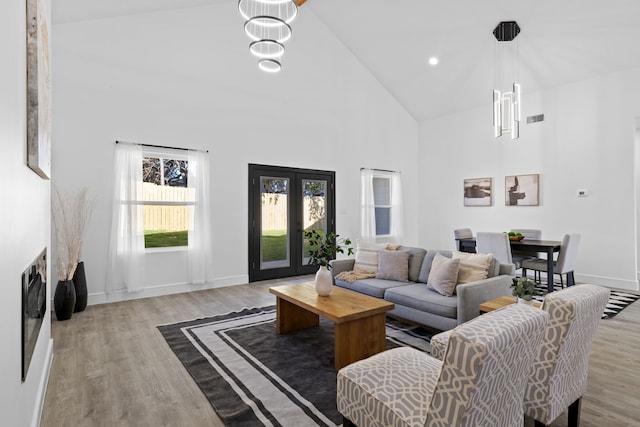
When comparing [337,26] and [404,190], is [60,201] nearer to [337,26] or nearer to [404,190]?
[337,26]

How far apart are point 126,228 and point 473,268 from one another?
4514mm

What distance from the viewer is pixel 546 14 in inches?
195

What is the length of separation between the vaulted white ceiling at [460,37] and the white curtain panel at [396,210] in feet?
6.31

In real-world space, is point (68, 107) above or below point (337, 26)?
below

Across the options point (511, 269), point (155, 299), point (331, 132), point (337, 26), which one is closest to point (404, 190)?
point (331, 132)

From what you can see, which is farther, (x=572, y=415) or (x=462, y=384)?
(x=572, y=415)

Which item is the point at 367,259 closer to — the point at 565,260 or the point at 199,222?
the point at 199,222

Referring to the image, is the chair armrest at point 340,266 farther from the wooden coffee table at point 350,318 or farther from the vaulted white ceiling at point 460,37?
the vaulted white ceiling at point 460,37

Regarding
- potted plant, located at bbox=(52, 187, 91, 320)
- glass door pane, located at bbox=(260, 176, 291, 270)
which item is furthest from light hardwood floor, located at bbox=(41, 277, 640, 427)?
glass door pane, located at bbox=(260, 176, 291, 270)

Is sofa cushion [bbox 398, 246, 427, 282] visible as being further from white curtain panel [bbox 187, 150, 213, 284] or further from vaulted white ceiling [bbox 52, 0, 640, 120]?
vaulted white ceiling [bbox 52, 0, 640, 120]

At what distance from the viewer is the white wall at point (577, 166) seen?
551 cm

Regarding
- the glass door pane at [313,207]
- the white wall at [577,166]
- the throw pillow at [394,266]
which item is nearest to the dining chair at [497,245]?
the throw pillow at [394,266]

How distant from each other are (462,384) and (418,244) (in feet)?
25.5

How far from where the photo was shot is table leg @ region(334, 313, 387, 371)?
2777mm
